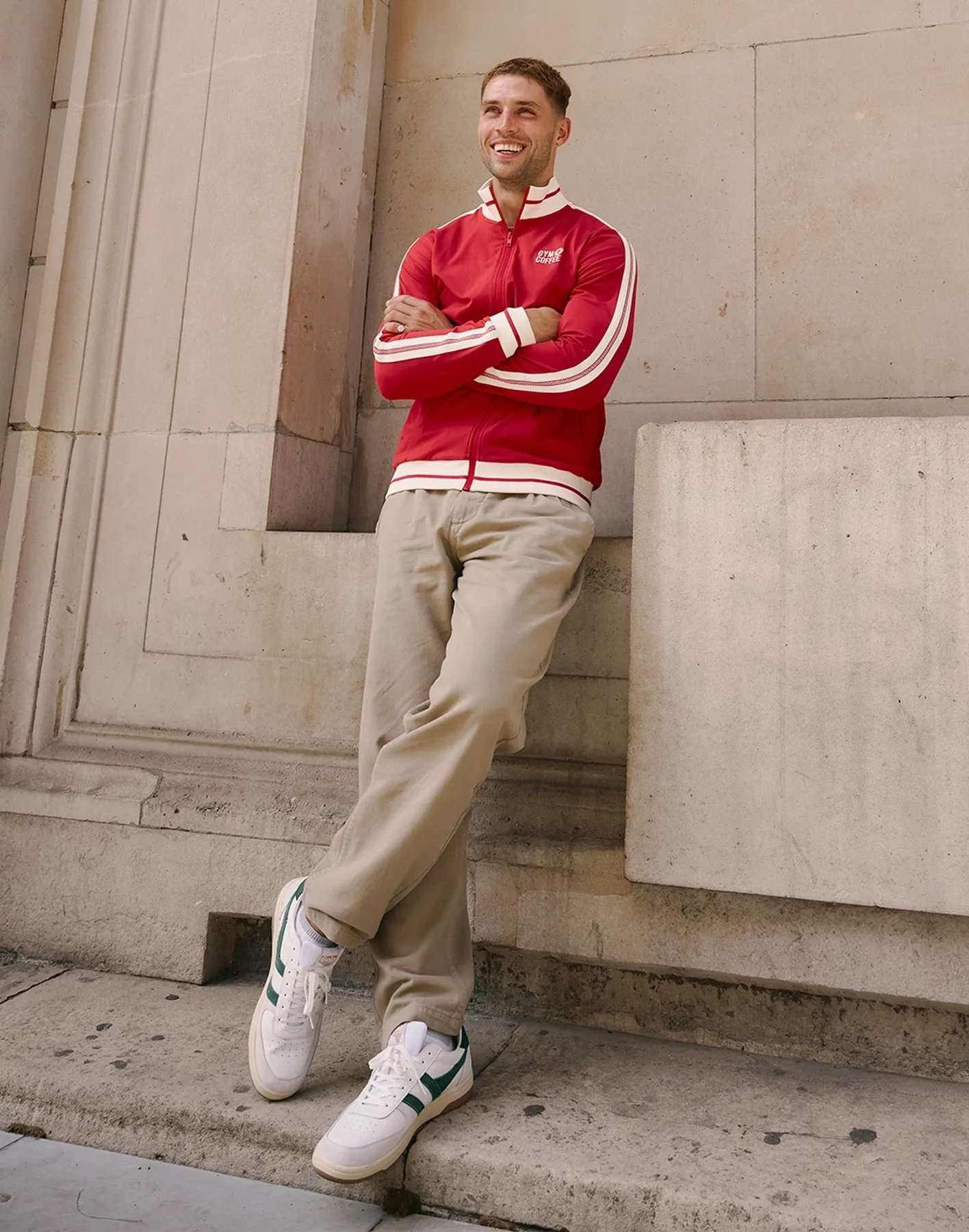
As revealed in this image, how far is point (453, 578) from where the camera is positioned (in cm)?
234

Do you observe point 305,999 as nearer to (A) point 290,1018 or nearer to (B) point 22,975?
(A) point 290,1018

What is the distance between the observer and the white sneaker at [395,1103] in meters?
1.78

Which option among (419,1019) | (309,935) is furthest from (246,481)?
(419,1019)

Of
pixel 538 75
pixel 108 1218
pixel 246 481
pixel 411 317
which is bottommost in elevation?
pixel 108 1218

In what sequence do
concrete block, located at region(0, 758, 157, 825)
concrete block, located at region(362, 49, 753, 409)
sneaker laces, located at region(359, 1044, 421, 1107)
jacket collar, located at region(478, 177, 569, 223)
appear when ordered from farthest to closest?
concrete block, located at region(362, 49, 753, 409)
concrete block, located at region(0, 758, 157, 825)
jacket collar, located at region(478, 177, 569, 223)
sneaker laces, located at region(359, 1044, 421, 1107)

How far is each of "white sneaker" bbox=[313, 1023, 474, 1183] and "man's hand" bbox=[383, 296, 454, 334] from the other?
158 cm

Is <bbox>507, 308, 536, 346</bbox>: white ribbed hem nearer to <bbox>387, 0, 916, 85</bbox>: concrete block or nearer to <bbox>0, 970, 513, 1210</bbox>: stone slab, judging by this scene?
<bbox>0, 970, 513, 1210</bbox>: stone slab

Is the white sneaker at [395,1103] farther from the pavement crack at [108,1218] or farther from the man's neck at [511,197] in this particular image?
the man's neck at [511,197]

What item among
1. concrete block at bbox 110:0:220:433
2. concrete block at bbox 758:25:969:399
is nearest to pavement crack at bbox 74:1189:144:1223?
concrete block at bbox 110:0:220:433

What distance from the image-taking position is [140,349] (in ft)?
10.8

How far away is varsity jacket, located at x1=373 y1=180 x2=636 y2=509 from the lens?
2297mm

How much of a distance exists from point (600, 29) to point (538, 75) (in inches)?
57.9

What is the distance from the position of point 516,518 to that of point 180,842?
1.38 metres

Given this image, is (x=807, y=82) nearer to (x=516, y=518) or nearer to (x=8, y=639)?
(x=516, y=518)
